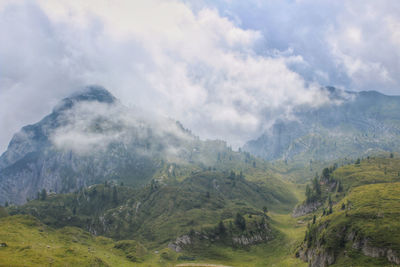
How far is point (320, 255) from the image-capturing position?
6688 inches

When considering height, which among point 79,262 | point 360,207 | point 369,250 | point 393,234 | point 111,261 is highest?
point 360,207

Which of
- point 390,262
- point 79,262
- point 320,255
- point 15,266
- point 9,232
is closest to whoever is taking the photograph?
point 15,266

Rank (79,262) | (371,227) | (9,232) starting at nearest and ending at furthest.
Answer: (79,262) → (371,227) → (9,232)

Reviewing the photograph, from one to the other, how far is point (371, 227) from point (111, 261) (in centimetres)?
17944

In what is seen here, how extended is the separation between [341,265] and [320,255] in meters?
20.2

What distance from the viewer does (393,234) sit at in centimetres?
14488

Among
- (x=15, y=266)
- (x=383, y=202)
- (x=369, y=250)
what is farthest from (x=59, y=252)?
(x=383, y=202)

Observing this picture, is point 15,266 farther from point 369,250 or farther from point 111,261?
point 369,250

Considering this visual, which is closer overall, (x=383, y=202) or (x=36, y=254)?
(x=36, y=254)

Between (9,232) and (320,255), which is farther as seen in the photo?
(9,232)

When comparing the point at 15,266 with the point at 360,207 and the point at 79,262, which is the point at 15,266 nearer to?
the point at 79,262

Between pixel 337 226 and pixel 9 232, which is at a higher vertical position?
pixel 337 226

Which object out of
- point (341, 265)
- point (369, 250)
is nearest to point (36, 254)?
point (341, 265)

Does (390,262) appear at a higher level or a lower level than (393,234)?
lower
